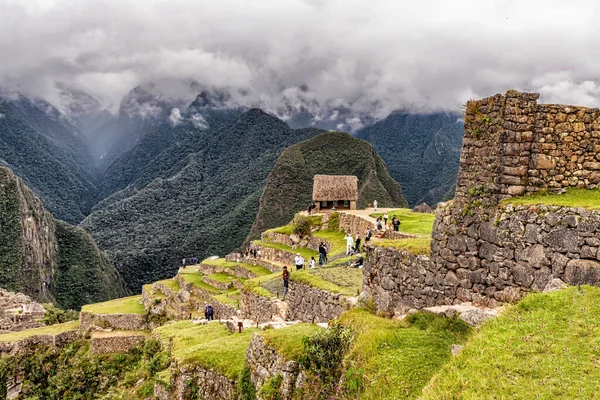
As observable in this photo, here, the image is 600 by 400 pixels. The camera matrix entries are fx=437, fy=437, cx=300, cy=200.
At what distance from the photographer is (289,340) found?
6.64 metres

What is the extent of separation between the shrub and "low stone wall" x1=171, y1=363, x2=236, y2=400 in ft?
70.9

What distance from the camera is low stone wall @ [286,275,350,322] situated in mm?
10359

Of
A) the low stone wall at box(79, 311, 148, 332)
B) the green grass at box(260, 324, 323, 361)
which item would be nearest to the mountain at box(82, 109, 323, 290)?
the low stone wall at box(79, 311, 148, 332)

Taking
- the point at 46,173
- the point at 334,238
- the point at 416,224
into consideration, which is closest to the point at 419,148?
the point at 334,238

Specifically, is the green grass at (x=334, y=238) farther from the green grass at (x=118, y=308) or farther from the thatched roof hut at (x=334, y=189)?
the green grass at (x=118, y=308)

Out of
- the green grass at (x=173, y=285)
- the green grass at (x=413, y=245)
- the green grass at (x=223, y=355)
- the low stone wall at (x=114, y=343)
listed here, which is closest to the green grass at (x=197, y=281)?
the green grass at (x=173, y=285)

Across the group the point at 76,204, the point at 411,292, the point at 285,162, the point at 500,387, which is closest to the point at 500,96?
the point at 411,292

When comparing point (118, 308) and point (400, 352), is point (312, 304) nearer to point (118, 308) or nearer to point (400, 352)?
point (400, 352)

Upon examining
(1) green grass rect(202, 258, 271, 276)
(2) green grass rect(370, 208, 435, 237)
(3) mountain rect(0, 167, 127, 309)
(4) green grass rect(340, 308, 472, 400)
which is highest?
(2) green grass rect(370, 208, 435, 237)

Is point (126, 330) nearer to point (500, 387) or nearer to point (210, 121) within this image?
point (500, 387)

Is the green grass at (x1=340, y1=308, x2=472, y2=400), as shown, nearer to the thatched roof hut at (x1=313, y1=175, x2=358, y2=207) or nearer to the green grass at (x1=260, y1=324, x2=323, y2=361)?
the green grass at (x1=260, y1=324, x2=323, y2=361)

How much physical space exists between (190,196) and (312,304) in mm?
127091

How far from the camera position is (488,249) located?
629 centimetres

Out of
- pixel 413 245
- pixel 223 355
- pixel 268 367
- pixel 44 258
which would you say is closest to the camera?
pixel 268 367
